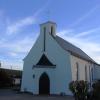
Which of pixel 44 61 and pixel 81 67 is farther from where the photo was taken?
pixel 81 67

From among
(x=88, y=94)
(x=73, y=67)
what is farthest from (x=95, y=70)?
(x=88, y=94)

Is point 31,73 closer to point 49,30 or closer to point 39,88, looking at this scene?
point 39,88

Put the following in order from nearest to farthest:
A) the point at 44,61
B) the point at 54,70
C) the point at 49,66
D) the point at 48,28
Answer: the point at 49,66 < the point at 54,70 < the point at 44,61 < the point at 48,28

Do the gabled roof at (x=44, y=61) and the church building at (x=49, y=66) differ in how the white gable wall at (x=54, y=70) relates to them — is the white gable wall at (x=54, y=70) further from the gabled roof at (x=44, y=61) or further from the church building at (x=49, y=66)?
the gabled roof at (x=44, y=61)

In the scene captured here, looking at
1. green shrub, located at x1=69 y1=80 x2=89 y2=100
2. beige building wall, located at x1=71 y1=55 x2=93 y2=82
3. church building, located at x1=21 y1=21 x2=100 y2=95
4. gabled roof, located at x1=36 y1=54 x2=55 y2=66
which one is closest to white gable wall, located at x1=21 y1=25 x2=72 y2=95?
church building, located at x1=21 y1=21 x2=100 y2=95

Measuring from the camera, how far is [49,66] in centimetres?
3738

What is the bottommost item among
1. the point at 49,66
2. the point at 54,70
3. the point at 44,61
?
the point at 54,70

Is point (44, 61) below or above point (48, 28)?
below

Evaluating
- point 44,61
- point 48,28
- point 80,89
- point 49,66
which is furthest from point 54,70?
point 80,89

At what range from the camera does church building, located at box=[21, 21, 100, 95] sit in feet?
121

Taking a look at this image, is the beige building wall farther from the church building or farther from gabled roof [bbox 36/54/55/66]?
gabled roof [bbox 36/54/55/66]

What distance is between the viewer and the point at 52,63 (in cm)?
3809

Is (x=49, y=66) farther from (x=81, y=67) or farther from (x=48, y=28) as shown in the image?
(x=81, y=67)

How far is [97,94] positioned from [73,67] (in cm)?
1616
